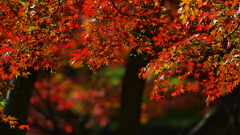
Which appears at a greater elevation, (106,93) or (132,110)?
(132,110)

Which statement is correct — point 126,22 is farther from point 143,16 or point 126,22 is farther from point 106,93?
point 106,93

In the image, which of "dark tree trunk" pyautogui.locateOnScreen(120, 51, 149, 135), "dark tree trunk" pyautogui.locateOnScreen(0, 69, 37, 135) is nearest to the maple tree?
"dark tree trunk" pyautogui.locateOnScreen(0, 69, 37, 135)

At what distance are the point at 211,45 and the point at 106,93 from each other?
726 centimetres

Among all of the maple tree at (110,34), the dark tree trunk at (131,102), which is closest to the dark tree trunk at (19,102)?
the maple tree at (110,34)

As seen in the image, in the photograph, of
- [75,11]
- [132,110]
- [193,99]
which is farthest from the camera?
[193,99]

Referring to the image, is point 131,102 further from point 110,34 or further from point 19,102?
point 110,34

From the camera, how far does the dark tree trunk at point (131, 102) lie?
664 cm

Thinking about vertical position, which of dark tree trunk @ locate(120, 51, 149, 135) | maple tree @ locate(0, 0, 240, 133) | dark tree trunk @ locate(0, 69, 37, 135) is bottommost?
dark tree trunk @ locate(120, 51, 149, 135)

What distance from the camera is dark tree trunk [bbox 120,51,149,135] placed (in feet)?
21.8

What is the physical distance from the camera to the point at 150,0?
3988 millimetres

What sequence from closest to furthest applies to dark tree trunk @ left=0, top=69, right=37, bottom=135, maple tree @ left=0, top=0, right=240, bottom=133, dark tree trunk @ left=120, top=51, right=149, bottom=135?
1. maple tree @ left=0, top=0, right=240, bottom=133
2. dark tree trunk @ left=0, top=69, right=37, bottom=135
3. dark tree trunk @ left=120, top=51, right=149, bottom=135

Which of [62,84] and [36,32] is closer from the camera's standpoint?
[36,32]

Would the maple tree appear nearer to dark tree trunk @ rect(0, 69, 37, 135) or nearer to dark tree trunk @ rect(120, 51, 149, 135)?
dark tree trunk @ rect(0, 69, 37, 135)

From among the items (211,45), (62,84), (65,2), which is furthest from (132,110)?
(62,84)
